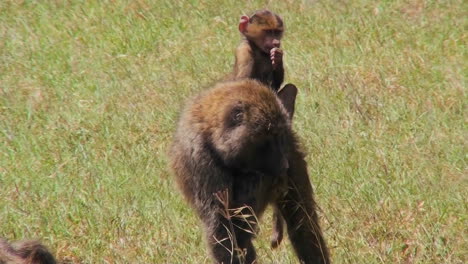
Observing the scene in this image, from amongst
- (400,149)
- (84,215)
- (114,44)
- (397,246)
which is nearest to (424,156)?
(400,149)

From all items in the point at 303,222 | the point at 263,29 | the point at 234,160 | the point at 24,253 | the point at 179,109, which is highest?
the point at 234,160

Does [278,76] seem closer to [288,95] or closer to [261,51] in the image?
[288,95]

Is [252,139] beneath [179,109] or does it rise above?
above

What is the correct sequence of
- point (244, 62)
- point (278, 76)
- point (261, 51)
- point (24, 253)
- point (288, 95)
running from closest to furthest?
point (24, 253)
point (288, 95)
point (278, 76)
point (244, 62)
point (261, 51)

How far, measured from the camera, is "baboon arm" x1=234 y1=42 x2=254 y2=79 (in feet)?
22.6

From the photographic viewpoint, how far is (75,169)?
798cm

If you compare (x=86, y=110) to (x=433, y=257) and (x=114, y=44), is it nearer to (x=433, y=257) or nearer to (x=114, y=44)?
(x=114, y=44)

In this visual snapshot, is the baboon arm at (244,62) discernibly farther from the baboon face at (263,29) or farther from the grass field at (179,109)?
the grass field at (179,109)

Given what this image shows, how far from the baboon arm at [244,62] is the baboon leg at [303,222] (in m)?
1.25

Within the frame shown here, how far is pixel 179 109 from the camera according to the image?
7535 millimetres

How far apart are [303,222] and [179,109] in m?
1.98

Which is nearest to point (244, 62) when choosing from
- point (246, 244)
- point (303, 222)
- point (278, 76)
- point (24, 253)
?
point (278, 76)

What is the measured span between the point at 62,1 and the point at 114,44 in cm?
164

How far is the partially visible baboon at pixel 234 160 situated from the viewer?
17.6ft
